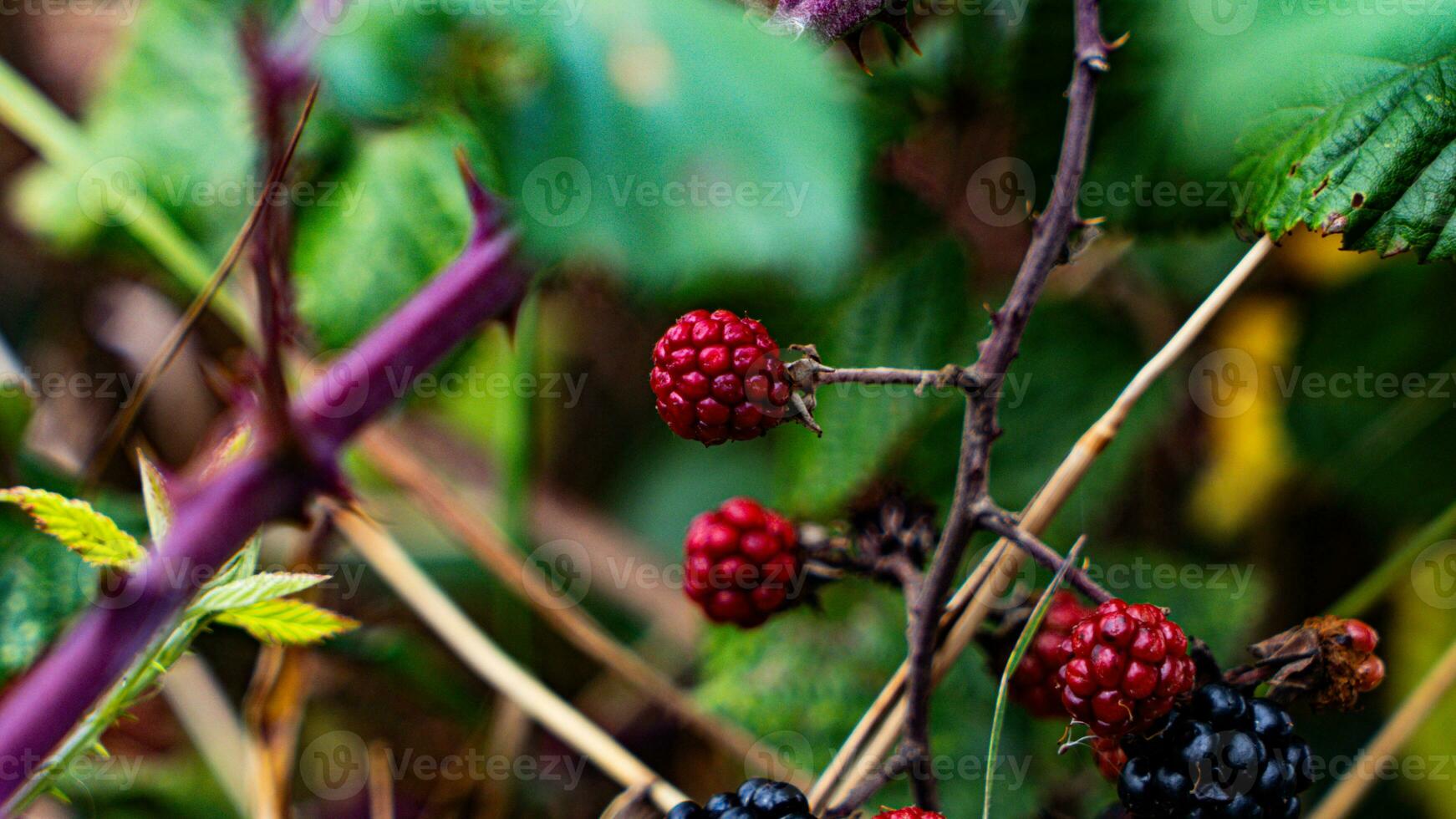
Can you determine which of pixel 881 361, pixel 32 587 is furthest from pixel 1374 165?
pixel 32 587

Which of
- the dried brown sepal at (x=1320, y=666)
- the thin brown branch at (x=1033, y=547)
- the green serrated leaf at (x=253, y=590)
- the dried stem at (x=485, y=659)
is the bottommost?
the dried stem at (x=485, y=659)

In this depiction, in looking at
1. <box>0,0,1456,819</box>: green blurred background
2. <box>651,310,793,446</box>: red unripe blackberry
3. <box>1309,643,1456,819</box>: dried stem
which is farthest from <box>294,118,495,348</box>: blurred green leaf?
<box>1309,643,1456,819</box>: dried stem

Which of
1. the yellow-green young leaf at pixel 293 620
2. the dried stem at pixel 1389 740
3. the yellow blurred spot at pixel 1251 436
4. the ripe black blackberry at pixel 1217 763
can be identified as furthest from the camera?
the yellow blurred spot at pixel 1251 436

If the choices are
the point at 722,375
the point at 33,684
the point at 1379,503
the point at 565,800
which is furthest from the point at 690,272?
the point at 1379,503

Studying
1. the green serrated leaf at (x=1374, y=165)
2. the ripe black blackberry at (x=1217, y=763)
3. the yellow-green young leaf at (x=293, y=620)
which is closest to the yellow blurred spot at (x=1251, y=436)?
the green serrated leaf at (x=1374, y=165)

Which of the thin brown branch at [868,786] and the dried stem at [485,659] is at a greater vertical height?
the thin brown branch at [868,786]

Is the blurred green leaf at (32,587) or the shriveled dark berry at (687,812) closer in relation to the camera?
the shriveled dark berry at (687,812)

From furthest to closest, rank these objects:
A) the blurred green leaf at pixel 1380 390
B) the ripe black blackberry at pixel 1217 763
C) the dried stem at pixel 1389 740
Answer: the blurred green leaf at pixel 1380 390 → the dried stem at pixel 1389 740 → the ripe black blackberry at pixel 1217 763

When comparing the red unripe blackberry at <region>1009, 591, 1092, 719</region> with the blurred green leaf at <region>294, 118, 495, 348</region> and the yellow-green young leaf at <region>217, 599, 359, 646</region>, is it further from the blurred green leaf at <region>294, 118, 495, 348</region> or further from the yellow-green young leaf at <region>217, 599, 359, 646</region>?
the blurred green leaf at <region>294, 118, 495, 348</region>

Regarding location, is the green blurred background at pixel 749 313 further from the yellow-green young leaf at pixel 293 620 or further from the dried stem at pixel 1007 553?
the yellow-green young leaf at pixel 293 620

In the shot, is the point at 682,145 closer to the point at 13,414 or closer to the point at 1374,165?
the point at 1374,165
